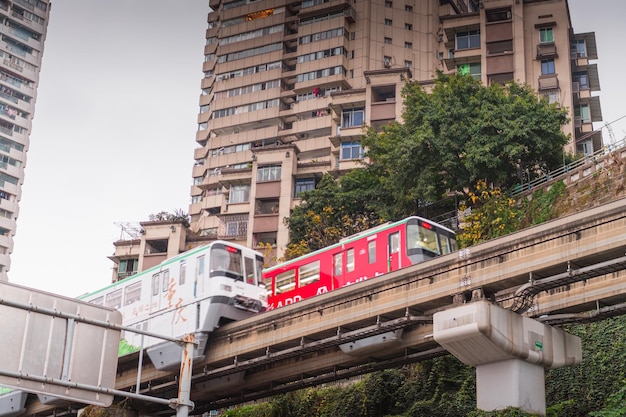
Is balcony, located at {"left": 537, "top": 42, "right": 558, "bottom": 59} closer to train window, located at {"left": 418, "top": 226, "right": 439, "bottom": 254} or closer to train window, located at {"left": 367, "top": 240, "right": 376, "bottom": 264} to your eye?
train window, located at {"left": 418, "top": 226, "right": 439, "bottom": 254}

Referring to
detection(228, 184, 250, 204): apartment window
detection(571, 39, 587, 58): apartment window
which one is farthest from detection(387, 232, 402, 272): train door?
detection(571, 39, 587, 58): apartment window

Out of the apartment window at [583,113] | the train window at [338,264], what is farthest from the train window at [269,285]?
the apartment window at [583,113]

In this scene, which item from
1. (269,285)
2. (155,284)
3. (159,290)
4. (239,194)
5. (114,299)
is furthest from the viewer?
(239,194)

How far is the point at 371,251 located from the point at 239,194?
4053 centimetres

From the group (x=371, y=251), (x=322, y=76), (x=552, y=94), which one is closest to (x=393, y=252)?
(x=371, y=251)

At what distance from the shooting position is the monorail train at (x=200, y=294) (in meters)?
31.2

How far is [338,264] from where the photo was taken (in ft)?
106

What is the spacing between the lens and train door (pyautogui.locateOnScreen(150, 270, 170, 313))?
33188mm

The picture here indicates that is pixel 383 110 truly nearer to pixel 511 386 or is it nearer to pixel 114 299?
pixel 114 299

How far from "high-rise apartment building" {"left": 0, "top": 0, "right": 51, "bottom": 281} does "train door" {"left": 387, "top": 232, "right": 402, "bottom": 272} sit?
78.3 meters

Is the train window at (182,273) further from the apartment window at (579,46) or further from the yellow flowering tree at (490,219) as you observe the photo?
the apartment window at (579,46)

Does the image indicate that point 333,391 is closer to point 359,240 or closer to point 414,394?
point 414,394

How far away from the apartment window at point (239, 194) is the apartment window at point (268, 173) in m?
2.60

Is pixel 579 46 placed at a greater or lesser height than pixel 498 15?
lesser
